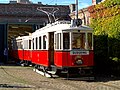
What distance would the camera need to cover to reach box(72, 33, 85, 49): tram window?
2011 centimetres

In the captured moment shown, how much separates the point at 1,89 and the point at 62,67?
533 centimetres

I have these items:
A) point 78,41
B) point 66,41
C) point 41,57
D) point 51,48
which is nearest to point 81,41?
point 78,41

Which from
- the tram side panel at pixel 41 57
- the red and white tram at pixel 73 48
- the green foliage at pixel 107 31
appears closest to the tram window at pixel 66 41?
the red and white tram at pixel 73 48

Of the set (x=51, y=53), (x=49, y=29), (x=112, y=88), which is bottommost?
(x=112, y=88)

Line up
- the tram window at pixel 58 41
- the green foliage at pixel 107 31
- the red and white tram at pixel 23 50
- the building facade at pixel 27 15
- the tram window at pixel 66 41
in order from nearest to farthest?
1. the tram window at pixel 66 41
2. the tram window at pixel 58 41
3. the green foliage at pixel 107 31
4. the red and white tram at pixel 23 50
5. the building facade at pixel 27 15

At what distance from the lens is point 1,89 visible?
Answer: 15.3 metres

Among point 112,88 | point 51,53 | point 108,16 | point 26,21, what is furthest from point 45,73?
point 26,21

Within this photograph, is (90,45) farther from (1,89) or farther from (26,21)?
(26,21)

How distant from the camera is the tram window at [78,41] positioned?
66.0 ft

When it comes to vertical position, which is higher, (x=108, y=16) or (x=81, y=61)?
(x=108, y=16)

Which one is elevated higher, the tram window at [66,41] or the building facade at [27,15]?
the building facade at [27,15]

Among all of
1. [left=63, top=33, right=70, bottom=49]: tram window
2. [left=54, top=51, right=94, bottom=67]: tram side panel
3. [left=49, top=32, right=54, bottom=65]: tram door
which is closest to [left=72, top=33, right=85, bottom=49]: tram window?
[left=63, top=33, right=70, bottom=49]: tram window

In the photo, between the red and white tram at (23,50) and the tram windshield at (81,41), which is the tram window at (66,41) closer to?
the tram windshield at (81,41)

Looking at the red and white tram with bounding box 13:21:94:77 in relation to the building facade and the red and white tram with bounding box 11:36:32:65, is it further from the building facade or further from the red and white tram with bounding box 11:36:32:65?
the building facade
